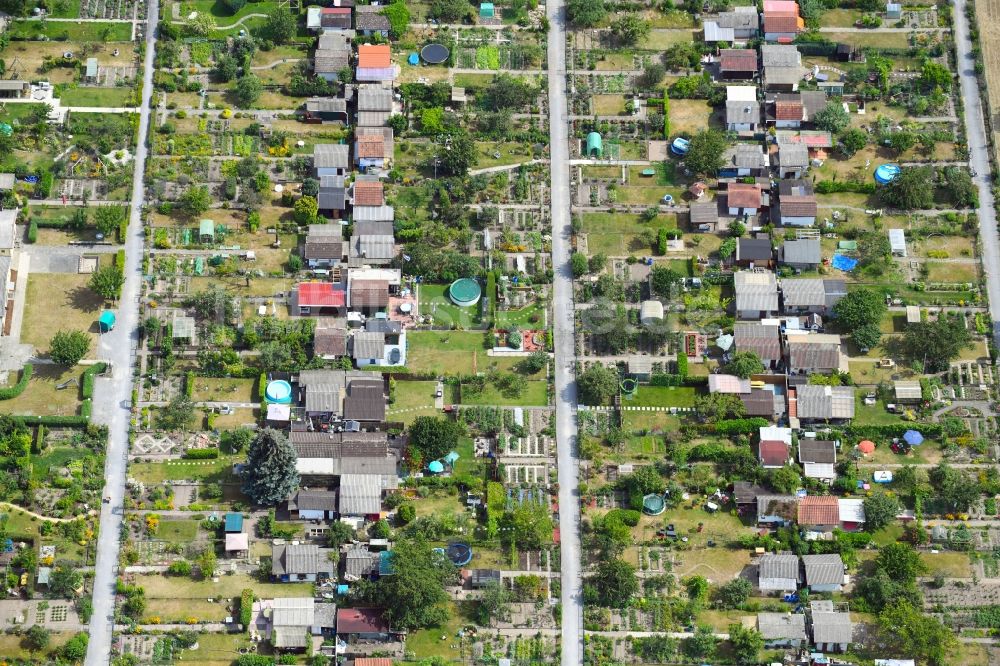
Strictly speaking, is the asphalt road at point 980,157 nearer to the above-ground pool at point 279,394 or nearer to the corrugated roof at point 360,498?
the corrugated roof at point 360,498

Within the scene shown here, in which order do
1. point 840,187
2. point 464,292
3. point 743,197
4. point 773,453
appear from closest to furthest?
point 773,453 < point 464,292 < point 743,197 < point 840,187

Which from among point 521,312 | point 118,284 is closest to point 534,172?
point 521,312

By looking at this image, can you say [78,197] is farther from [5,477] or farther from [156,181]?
[5,477]

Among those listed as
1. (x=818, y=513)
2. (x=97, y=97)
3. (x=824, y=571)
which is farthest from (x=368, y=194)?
(x=824, y=571)

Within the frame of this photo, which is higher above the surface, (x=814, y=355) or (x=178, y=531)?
(x=814, y=355)

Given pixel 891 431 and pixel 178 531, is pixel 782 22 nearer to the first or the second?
pixel 891 431

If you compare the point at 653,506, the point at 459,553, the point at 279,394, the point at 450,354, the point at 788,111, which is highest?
the point at 788,111

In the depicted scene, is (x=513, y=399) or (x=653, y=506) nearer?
(x=653, y=506)
